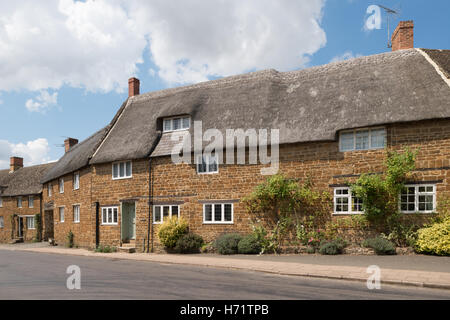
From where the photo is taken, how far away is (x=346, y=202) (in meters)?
15.2

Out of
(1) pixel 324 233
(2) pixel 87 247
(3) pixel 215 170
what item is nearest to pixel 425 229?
(1) pixel 324 233

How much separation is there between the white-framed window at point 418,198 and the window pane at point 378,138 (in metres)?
2.05

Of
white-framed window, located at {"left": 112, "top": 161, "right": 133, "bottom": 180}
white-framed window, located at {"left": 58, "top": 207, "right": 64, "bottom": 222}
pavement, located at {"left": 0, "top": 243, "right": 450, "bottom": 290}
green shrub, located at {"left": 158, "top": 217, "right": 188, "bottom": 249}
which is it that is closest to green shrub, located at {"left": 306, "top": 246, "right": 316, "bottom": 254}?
pavement, located at {"left": 0, "top": 243, "right": 450, "bottom": 290}

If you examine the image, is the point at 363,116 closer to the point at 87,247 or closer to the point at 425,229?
the point at 425,229

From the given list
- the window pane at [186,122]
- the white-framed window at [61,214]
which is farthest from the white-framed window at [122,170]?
the white-framed window at [61,214]

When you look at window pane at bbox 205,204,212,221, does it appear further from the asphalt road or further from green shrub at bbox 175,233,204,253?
the asphalt road

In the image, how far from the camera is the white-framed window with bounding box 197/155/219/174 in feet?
A: 58.0

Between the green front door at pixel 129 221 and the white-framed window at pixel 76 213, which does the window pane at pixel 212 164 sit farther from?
the white-framed window at pixel 76 213

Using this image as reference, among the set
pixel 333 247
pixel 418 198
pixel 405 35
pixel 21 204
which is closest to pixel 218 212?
pixel 333 247

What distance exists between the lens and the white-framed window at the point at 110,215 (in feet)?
67.5

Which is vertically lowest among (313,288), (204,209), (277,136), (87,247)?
(87,247)

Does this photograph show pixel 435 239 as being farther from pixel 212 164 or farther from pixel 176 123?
pixel 176 123

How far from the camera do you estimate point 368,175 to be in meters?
14.7

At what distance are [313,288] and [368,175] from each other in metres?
7.44
